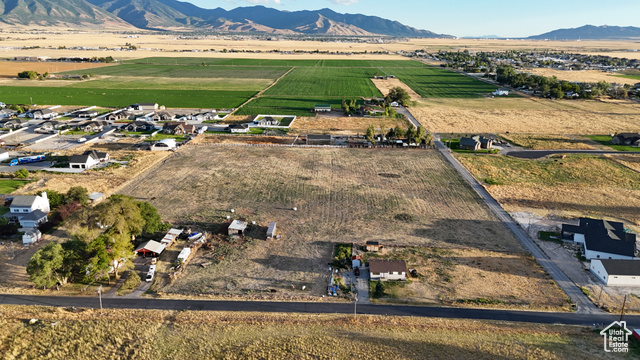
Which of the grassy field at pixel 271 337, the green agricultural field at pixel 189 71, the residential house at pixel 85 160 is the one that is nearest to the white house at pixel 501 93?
the green agricultural field at pixel 189 71

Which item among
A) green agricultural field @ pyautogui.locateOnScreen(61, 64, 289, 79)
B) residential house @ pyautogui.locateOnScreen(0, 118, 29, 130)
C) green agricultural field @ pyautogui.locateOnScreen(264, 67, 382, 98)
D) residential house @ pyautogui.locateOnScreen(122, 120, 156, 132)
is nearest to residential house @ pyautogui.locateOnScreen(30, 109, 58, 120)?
residential house @ pyautogui.locateOnScreen(0, 118, 29, 130)

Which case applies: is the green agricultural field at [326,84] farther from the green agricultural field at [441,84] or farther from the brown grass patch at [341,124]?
the brown grass patch at [341,124]

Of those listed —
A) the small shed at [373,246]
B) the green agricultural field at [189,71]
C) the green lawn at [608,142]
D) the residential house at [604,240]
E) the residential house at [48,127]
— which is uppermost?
the green agricultural field at [189,71]

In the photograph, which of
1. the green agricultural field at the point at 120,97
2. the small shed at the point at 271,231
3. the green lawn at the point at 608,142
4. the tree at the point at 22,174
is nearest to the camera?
the small shed at the point at 271,231

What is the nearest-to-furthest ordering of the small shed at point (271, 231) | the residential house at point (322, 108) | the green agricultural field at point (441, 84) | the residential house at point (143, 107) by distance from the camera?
the small shed at point (271, 231), the residential house at point (143, 107), the residential house at point (322, 108), the green agricultural field at point (441, 84)

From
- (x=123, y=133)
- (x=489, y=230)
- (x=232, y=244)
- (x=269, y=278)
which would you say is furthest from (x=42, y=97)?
(x=489, y=230)

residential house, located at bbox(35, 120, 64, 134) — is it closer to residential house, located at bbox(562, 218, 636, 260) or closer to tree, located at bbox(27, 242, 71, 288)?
tree, located at bbox(27, 242, 71, 288)
